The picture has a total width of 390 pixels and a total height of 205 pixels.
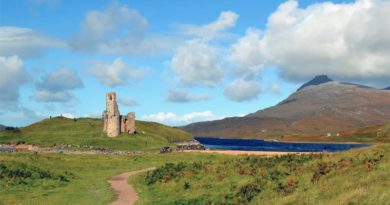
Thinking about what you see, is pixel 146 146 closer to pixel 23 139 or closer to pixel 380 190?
pixel 23 139

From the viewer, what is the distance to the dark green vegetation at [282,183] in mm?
25766

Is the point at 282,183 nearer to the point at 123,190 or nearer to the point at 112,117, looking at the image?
the point at 123,190

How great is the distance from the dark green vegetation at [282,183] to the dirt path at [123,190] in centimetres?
79

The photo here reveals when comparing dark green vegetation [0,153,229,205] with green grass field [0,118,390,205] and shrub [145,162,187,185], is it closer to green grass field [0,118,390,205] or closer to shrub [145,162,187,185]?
green grass field [0,118,390,205]

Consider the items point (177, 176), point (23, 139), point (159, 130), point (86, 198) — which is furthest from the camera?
point (159, 130)

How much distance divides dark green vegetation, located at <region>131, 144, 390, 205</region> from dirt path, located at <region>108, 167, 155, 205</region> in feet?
2.58

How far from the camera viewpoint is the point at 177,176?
140 ft

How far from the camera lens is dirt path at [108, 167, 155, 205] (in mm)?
34781

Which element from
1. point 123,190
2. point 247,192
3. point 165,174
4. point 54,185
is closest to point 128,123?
point 165,174

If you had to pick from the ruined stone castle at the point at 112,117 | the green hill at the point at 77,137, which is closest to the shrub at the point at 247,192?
the green hill at the point at 77,137

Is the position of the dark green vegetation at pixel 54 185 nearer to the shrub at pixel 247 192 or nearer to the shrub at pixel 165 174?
the shrub at pixel 165 174

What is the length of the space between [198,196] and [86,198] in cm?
830

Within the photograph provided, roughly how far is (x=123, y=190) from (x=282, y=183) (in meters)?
14.9

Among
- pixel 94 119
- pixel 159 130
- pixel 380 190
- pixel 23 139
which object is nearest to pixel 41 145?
pixel 23 139
